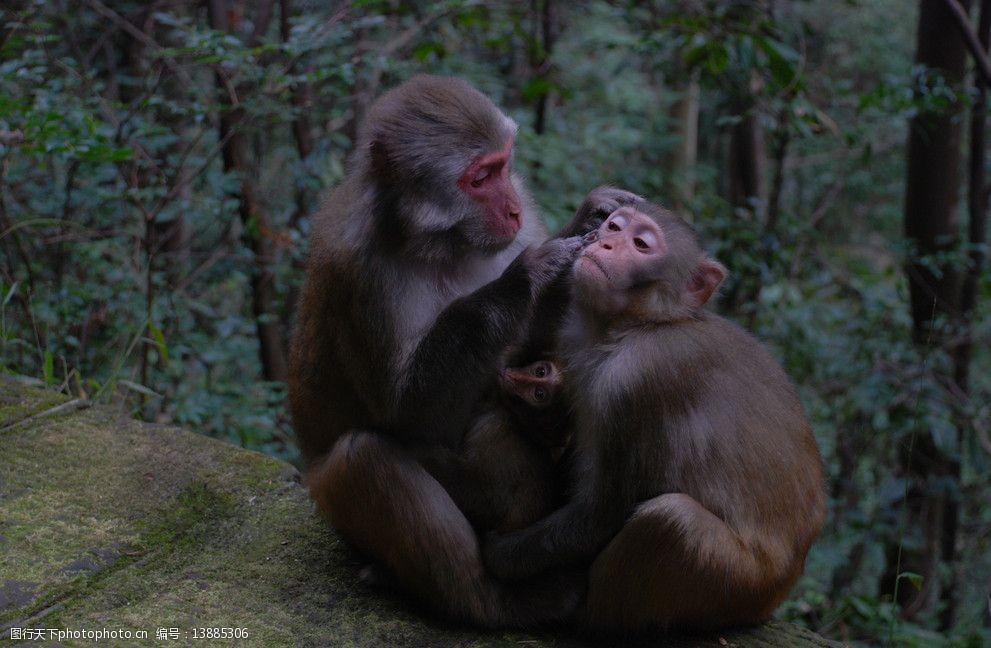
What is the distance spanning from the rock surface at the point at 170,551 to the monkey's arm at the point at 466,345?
26.8 inches

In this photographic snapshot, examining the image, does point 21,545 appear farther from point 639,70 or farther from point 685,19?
point 639,70

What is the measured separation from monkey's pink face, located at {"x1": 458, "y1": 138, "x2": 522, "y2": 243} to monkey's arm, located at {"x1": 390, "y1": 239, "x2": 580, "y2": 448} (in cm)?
26

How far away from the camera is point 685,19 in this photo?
6.15 meters

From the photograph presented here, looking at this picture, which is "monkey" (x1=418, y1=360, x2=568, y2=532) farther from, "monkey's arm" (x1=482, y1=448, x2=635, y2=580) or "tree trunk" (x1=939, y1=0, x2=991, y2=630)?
"tree trunk" (x1=939, y1=0, x2=991, y2=630)

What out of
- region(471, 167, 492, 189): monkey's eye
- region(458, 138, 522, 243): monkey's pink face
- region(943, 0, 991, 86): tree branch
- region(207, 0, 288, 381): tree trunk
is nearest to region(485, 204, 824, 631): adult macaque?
region(458, 138, 522, 243): monkey's pink face

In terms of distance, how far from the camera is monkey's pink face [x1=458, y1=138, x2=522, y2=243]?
3.47 m

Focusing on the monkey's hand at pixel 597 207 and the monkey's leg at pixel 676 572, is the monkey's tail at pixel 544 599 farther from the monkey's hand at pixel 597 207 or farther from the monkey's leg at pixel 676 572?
the monkey's hand at pixel 597 207

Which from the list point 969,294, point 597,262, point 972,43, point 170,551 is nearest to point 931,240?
point 969,294

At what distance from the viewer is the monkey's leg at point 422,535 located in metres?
3.14

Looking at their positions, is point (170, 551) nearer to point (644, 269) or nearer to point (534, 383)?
point (534, 383)

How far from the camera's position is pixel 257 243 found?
6.53 m

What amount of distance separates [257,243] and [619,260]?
3.92m

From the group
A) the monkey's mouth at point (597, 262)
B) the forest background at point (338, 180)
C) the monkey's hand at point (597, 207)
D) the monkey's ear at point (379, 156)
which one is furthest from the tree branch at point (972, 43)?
the monkey's ear at point (379, 156)

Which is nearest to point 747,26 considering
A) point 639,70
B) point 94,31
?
point 94,31
